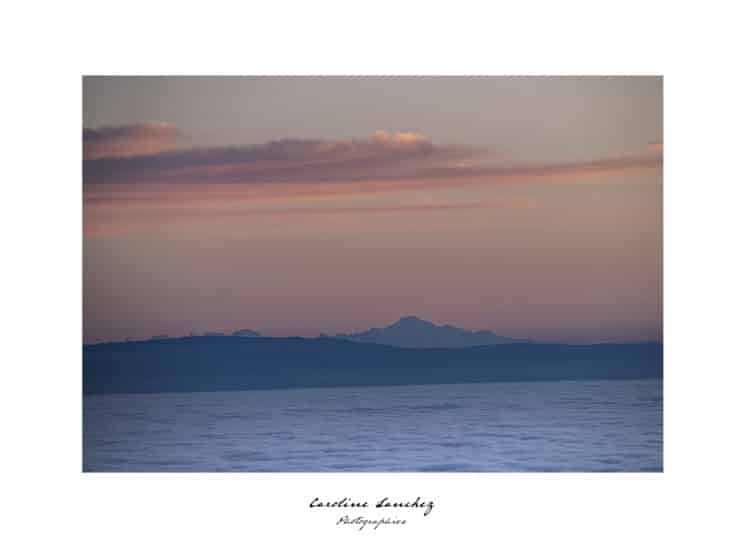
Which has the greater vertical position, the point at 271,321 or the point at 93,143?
the point at 93,143

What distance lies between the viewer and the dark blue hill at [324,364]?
26.9 feet

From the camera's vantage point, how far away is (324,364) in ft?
32.0

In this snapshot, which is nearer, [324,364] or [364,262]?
[364,262]

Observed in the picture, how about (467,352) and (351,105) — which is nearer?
(351,105)

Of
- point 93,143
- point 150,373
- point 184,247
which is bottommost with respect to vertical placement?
point 150,373

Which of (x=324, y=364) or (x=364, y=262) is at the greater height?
(x=364, y=262)

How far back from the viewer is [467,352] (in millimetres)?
9555

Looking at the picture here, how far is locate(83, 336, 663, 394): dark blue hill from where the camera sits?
26.9 ft

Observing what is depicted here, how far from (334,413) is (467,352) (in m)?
1.20
